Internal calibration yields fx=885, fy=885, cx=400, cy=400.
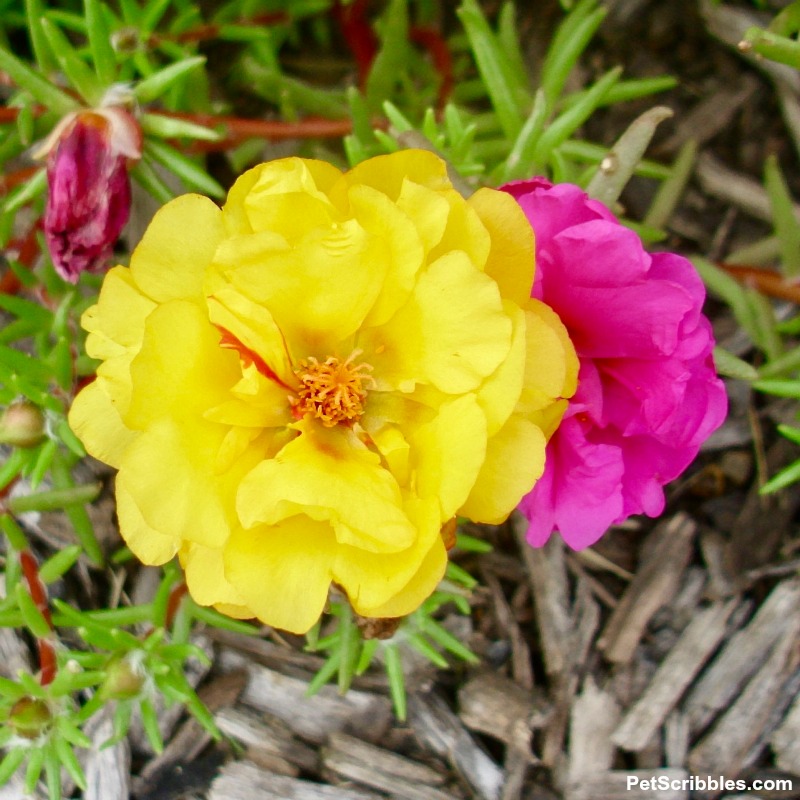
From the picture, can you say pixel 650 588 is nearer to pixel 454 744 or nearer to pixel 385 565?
pixel 454 744

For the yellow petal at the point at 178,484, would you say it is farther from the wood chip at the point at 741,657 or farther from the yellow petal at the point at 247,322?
the wood chip at the point at 741,657

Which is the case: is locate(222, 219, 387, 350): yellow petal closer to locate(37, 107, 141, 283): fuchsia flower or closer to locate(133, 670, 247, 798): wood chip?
locate(37, 107, 141, 283): fuchsia flower

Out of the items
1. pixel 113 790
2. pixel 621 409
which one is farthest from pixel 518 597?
pixel 113 790

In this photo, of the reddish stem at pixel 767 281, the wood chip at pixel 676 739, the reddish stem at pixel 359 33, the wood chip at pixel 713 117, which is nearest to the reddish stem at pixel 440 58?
the reddish stem at pixel 359 33

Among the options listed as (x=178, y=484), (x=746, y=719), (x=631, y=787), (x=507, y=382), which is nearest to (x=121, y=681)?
(x=178, y=484)

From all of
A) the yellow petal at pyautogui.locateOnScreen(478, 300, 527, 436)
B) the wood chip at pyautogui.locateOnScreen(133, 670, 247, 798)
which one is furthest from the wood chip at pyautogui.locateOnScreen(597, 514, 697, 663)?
the yellow petal at pyautogui.locateOnScreen(478, 300, 527, 436)

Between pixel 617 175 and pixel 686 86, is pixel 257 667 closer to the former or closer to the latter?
pixel 617 175

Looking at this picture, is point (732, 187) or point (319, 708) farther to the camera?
point (732, 187)

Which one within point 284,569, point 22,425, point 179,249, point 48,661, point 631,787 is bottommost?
point 631,787
